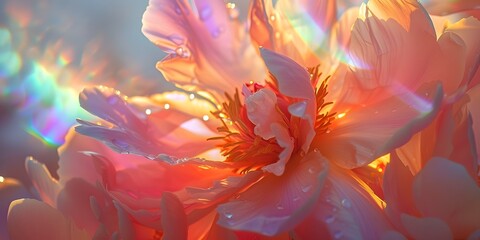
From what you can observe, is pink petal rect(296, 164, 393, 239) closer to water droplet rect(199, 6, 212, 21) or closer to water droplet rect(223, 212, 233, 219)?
water droplet rect(223, 212, 233, 219)

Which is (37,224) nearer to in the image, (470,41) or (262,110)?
(262,110)

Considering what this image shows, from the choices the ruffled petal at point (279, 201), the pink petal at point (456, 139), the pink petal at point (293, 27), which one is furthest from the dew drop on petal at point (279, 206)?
the pink petal at point (293, 27)

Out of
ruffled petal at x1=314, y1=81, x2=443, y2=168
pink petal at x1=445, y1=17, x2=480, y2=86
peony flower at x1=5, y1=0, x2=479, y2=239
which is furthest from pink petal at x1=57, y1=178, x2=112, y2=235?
pink petal at x1=445, y1=17, x2=480, y2=86

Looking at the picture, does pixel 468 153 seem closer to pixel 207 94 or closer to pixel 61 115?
pixel 207 94

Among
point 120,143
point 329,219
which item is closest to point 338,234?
point 329,219

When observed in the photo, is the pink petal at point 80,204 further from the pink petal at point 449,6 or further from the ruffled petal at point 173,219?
the pink petal at point 449,6
